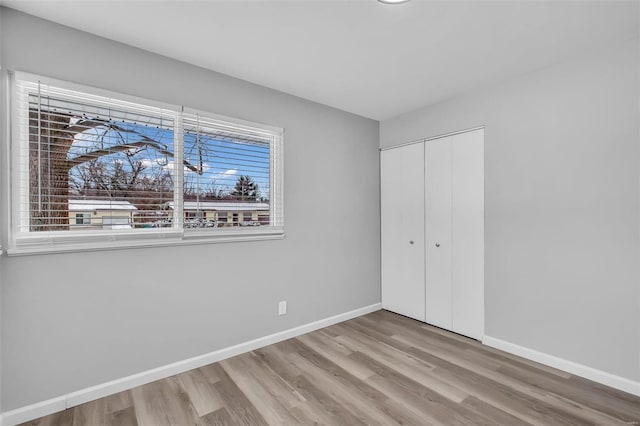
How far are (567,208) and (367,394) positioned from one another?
208 centimetres

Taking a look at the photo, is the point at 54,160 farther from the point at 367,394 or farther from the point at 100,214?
the point at 367,394

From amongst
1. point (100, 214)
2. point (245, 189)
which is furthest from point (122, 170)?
point (245, 189)

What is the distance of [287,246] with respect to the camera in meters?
2.99

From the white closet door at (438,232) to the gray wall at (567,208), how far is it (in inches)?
15.1

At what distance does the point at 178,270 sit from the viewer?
7.72 ft

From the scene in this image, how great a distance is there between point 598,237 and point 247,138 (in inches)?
115

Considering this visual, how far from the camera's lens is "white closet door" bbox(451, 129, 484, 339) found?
2889 mm

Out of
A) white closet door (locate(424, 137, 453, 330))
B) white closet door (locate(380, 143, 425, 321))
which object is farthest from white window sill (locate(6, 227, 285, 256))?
white closet door (locate(424, 137, 453, 330))

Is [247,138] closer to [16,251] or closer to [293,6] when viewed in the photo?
[293,6]

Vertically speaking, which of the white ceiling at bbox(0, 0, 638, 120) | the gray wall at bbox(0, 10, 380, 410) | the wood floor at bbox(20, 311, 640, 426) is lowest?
the wood floor at bbox(20, 311, 640, 426)

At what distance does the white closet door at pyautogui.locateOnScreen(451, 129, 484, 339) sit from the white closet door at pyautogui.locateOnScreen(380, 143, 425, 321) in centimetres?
41

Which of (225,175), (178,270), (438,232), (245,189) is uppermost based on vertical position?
(225,175)

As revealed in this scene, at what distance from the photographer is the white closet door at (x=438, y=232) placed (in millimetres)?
3137

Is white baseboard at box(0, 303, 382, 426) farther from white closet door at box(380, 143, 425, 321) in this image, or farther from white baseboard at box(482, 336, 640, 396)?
white baseboard at box(482, 336, 640, 396)
